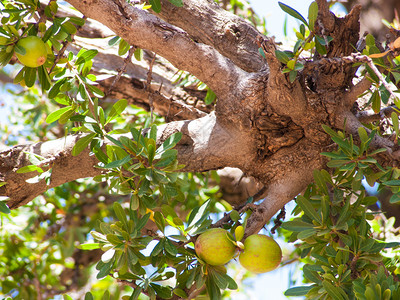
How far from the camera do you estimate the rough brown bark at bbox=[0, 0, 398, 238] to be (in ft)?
4.87

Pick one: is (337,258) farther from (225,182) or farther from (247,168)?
(225,182)

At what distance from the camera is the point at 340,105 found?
1554mm

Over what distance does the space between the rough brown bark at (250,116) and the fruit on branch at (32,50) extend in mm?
215

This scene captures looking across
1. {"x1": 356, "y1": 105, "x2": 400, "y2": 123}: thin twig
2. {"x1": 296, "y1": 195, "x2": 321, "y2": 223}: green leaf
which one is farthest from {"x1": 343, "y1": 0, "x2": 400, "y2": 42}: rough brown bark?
{"x1": 296, "y1": 195, "x2": 321, "y2": 223}: green leaf

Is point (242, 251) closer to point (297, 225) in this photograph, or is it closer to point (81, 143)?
point (297, 225)

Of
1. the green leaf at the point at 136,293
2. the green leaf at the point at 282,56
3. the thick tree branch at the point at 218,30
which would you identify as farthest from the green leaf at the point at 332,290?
the thick tree branch at the point at 218,30

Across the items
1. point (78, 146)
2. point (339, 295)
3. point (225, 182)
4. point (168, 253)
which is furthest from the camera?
point (225, 182)

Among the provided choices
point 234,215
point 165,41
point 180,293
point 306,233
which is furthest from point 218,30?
point 180,293

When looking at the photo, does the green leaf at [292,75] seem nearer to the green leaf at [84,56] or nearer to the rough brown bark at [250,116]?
the rough brown bark at [250,116]

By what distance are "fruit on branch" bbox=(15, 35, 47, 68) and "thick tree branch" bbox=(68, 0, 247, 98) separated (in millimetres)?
214

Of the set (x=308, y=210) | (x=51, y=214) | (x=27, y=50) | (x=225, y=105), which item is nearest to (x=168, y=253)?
(x=308, y=210)

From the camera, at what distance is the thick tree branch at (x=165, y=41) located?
57.7 inches

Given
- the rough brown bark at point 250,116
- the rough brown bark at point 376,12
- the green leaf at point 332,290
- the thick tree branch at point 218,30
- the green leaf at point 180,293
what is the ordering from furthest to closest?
the rough brown bark at point 376,12
the thick tree branch at point 218,30
the rough brown bark at point 250,116
the green leaf at point 180,293
the green leaf at point 332,290

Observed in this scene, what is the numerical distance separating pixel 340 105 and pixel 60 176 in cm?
118
